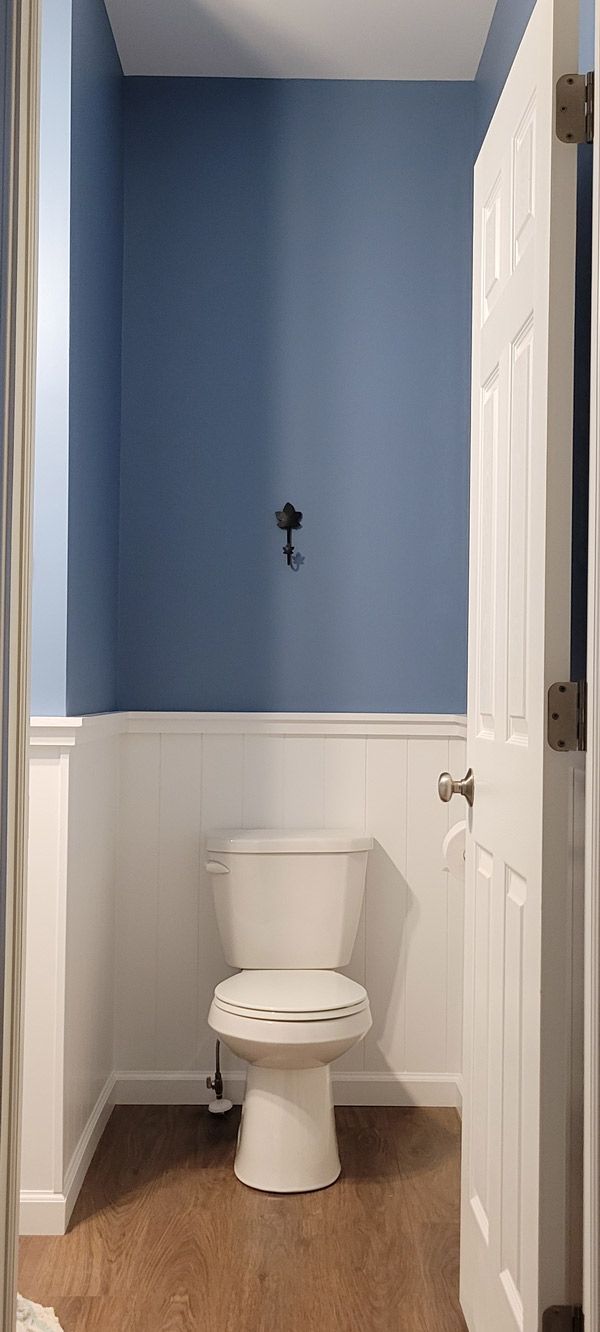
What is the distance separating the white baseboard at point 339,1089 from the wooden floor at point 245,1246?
7.9 inches

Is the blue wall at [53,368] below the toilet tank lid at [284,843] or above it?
above

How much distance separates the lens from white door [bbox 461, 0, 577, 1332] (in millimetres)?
1367

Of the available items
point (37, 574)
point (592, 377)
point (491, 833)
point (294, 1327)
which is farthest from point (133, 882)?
point (592, 377)

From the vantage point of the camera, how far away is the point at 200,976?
2990mm

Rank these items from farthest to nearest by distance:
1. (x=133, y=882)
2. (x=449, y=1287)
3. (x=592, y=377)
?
(x=133, y=882), (x=449, y=1287), (x=592, y=377)

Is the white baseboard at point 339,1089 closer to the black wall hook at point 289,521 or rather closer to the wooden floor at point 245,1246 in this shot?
the wooden floor at point 245,1246

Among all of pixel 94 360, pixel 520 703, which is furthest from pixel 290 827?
pixel 520 703

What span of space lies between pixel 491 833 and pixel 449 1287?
3.03 feet

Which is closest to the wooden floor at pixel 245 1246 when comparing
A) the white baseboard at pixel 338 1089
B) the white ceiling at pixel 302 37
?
the white baseboard at pixel 338 1089

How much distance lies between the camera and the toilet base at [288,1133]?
244 centimetres

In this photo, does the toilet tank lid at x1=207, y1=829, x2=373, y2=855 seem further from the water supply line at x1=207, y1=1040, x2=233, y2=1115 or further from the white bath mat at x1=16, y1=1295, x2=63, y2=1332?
the white bath mat at x1=16, y1=1295, x2=63, y2=1332

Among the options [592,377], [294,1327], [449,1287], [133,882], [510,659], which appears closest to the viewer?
[592,377]

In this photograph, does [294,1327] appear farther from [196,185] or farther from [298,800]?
[196,185]

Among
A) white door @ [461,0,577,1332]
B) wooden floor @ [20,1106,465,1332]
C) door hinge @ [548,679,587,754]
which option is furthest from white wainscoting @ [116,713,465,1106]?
door hinge @ [548,679,587,754]
